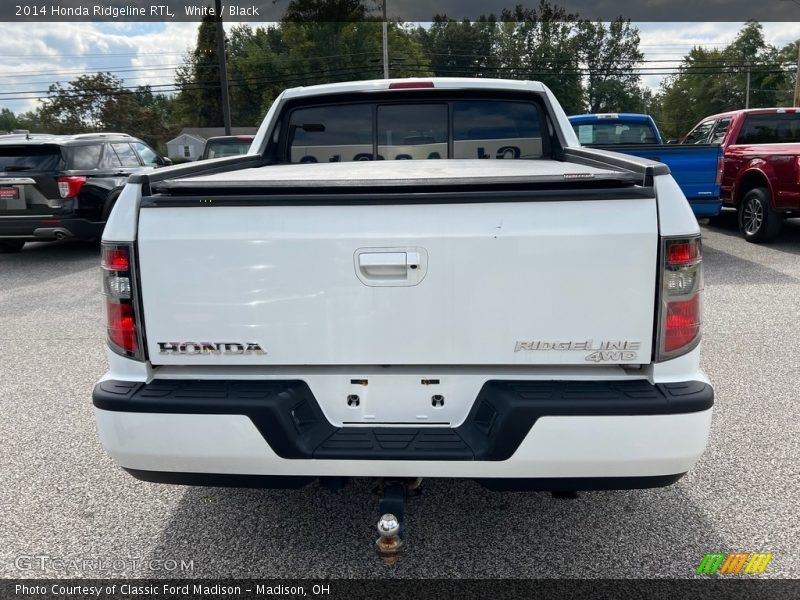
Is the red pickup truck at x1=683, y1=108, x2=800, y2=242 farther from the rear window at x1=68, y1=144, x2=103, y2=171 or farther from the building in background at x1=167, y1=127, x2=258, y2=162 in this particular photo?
the building in background at x1=167, y1=127, x2=258, y2=162

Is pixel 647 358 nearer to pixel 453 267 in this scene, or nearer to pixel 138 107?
pixel 453 267

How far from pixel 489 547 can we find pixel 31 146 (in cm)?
966

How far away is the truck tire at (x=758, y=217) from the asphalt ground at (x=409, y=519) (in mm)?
6472

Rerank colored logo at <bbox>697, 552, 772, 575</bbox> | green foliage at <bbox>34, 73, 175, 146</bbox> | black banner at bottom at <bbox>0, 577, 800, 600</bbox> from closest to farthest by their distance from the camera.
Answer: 1. black banner at bottom at <bbox>0, 577, 800, 600</bbox>
2. colored logo at <bbox>697, 552, 772, 575</bbox>
3. green foliage at <bbox>34, 73, 175, 146</bbox>

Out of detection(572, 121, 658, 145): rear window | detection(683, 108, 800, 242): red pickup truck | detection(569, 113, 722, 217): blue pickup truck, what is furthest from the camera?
detection(572, 121, 658, 145): rear window

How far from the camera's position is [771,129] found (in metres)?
10.8

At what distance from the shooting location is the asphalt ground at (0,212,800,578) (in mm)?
2580

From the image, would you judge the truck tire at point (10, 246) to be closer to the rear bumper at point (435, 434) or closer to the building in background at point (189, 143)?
the rear bumper at point (435, 434)

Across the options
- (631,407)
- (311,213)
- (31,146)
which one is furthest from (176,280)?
(31,146)

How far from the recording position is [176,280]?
83.5 inches

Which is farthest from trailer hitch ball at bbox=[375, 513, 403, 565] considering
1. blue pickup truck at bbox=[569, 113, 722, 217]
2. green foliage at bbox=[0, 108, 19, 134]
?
green foliage at bbox=[0, 108, 19, 134]

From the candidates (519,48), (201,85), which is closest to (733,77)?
(519,48)

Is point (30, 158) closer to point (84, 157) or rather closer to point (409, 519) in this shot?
point (84, 157)

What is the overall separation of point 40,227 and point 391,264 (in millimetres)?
9154
